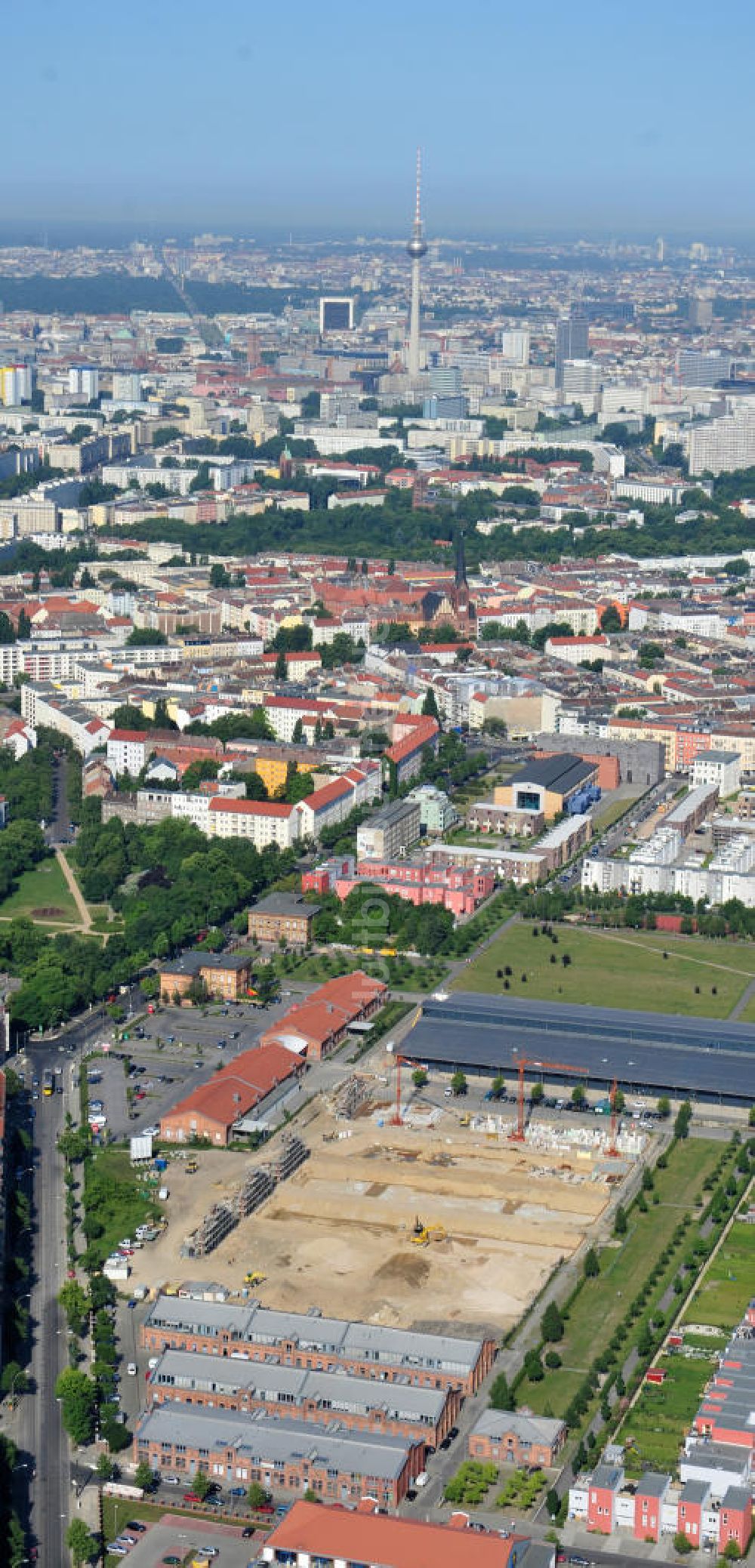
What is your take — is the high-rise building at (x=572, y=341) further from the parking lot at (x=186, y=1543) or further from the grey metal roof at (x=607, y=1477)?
the parking lot at (x=186, y=1543)

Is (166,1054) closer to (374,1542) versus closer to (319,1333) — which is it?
(319,1333)

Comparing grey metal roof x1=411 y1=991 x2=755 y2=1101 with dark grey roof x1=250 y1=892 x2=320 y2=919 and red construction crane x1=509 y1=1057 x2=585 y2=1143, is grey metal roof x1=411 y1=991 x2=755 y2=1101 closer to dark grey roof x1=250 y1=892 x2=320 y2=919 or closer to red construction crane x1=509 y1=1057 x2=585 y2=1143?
red construction crane x1=509 y1=1057 x2=585 y2=1143

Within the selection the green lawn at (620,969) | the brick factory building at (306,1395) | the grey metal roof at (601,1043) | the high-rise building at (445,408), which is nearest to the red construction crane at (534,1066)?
the grey metal roof at (601,1043)

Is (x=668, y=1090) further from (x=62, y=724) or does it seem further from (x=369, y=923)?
(x=62, y=724)

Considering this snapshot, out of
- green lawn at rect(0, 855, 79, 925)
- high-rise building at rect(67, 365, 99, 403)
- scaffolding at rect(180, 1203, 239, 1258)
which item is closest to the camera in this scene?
scaffolding at rect(180, 1203, 239, 1258)

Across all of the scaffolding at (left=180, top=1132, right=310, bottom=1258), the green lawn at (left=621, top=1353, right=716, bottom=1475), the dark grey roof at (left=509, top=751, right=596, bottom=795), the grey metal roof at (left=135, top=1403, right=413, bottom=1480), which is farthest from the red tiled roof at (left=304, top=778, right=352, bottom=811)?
the grey metal roof at (left=135, top=1403, right=413, bottom=1480)

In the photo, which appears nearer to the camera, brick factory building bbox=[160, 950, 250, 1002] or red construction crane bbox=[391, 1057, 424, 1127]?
red construction crane bbox=[391, 1057, 424, 1127]
